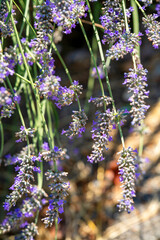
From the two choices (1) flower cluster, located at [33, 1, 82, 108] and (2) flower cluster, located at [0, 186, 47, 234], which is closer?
(1) flower cluster, located at [33, 1, 82, 108]

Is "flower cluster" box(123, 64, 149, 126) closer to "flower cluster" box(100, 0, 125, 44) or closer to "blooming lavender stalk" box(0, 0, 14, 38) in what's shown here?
"flower cluster" box(100, 0, 125, 44)

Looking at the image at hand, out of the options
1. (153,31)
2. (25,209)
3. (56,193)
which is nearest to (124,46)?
(153,31)

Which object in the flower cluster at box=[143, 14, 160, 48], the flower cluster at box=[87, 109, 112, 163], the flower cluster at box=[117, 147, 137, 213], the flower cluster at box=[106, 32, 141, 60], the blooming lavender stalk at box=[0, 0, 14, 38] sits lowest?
the flower cluster at box=[117, 147, 137, 213]

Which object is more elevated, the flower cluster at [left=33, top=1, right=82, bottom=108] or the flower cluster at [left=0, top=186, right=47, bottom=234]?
the flower cluster at [left=33, top=1, right=82, bottom=108]

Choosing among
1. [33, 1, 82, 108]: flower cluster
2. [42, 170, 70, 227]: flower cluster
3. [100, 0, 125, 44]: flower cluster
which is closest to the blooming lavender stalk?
[33, 1, 82, 108]: flower cluster

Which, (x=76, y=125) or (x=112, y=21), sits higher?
(x=112, y=21)

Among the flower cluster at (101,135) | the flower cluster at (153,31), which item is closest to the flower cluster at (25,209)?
the flower cluster at (101,135)

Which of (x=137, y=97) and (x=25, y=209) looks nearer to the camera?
(x=137, y=97)

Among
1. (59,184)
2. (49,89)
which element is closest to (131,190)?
(59,184)

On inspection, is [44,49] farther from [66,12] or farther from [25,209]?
[25,209]

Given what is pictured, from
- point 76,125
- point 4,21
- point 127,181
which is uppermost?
point 4,21
